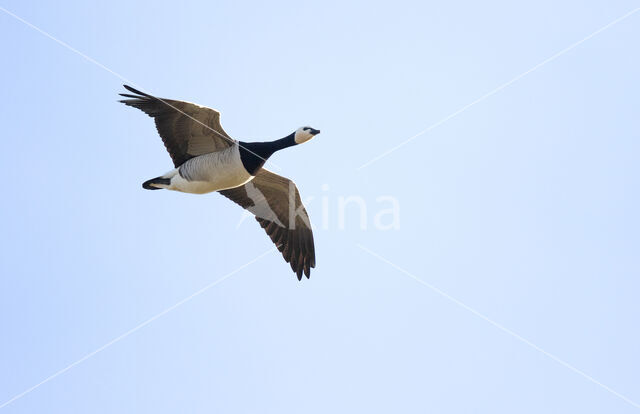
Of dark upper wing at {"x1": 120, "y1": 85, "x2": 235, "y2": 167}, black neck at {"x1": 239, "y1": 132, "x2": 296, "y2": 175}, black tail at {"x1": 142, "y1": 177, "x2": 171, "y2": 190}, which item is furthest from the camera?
black tail at {"x1": 142, "y1": 177, "x2": 171, "y2": 190}

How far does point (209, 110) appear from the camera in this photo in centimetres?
1248

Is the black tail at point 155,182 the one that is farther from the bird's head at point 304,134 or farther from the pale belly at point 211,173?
the bird's head at point 304,134

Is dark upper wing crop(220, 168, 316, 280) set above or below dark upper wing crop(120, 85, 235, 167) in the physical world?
below

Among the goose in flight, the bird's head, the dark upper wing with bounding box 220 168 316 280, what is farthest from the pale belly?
the dark upper wing with bounding box 220 168 316 280

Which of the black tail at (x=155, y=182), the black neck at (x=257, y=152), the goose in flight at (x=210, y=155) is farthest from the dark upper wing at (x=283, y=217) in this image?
the black tail at (x=155, y=182)

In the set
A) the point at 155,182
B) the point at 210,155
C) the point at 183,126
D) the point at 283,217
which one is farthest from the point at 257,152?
the point at 283,217

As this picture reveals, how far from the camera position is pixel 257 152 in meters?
12.9

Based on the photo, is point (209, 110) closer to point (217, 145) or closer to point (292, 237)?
point (217, 145)

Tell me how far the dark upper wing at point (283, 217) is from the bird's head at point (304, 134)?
118cm

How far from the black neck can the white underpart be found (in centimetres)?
8

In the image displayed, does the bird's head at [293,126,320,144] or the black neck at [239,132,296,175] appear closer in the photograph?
the black neck at [239,132,296,175]

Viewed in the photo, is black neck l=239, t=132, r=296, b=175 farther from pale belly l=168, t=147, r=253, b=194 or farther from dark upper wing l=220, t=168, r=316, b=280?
dark upper wing l=220, t=168, r=316, b=280

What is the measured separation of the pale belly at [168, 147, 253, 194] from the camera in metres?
12.9

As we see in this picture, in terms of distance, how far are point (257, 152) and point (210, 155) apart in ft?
2.51
